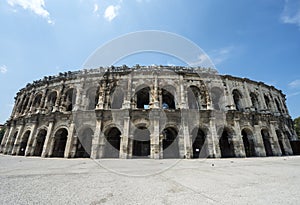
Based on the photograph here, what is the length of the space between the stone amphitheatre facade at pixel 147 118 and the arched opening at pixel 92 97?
119mm

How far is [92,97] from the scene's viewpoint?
52.9ft

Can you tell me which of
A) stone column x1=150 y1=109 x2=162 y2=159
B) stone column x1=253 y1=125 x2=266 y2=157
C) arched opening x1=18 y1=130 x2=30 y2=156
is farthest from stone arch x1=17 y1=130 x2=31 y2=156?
stone column x1=253 y1=125 x2=266 y2=157

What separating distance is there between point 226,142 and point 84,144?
15780 millimetres

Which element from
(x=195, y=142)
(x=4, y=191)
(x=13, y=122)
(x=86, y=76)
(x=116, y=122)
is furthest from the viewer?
(x=13, y=122)

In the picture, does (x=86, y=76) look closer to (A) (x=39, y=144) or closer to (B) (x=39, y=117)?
(B) (x=39, y=117)

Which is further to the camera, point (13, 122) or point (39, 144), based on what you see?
point (13, 122)

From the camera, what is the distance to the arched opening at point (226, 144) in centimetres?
1419

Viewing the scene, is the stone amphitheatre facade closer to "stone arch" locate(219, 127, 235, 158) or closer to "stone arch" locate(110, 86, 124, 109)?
"stone arch" locate(219, 127, 235, 158)

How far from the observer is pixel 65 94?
1568cm

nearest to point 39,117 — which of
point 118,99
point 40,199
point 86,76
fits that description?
point 86,76

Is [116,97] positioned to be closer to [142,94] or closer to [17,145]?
[142,94]

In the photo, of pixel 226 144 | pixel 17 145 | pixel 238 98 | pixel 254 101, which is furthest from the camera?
pixel 254 101

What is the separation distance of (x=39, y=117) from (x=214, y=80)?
20.7m

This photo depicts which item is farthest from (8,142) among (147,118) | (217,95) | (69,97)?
(217,95)
